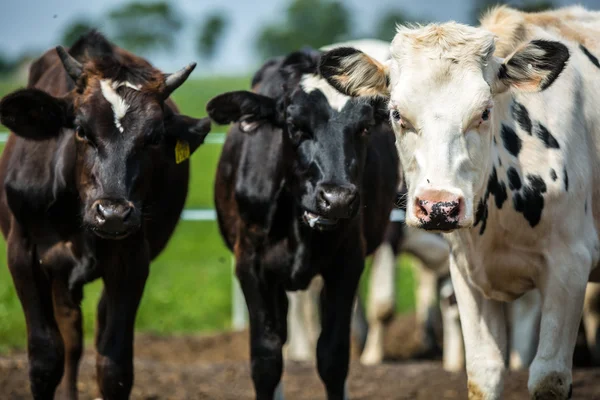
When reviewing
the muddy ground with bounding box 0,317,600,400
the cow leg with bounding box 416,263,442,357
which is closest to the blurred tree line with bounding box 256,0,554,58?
the cow leg with bounding box 416,263,442,357

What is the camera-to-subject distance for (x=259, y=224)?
635 cm

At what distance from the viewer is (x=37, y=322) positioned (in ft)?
19.6

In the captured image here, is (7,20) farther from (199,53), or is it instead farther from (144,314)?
(144,314)

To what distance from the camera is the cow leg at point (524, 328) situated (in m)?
9.33

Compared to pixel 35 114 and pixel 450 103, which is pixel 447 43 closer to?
pixel 450 103

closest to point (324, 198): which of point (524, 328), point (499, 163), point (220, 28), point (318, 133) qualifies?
point (318, 133)

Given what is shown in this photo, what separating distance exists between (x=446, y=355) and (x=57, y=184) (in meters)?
5.19

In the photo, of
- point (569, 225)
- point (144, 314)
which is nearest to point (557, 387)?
point (569, 225)

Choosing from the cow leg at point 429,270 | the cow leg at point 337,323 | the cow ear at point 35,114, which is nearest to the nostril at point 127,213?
the cow ear at point 35,114

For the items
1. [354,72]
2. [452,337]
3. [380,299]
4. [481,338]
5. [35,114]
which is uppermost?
[354,72]

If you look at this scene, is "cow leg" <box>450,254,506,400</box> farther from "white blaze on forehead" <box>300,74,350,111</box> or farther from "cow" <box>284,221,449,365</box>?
"cow" <box>284,221,449,365</box>

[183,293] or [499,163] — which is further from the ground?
[499,163]

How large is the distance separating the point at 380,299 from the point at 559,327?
5135 millimetres

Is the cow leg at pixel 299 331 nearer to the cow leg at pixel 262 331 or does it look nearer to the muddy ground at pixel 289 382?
the muddy ground at pixel 289 382
